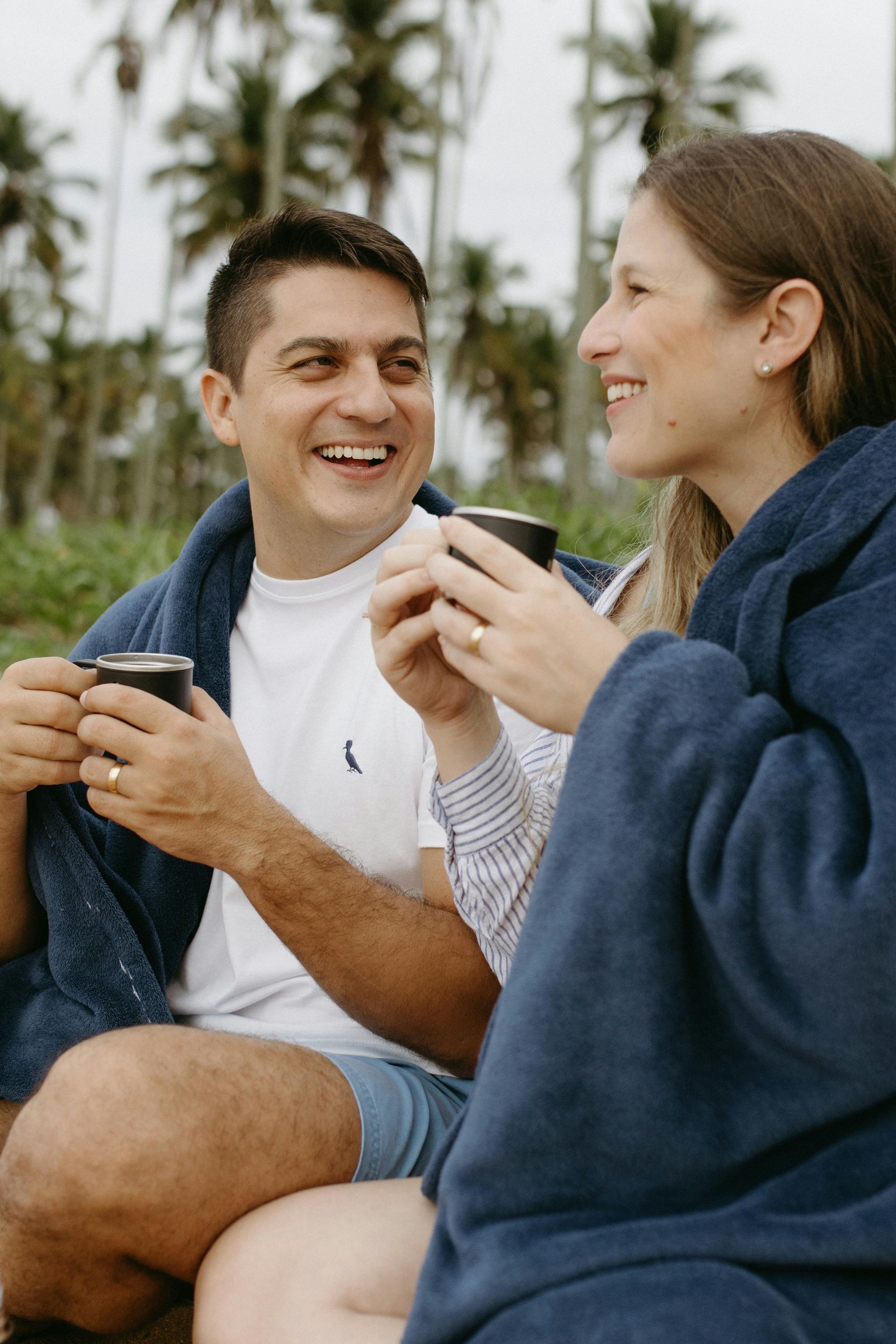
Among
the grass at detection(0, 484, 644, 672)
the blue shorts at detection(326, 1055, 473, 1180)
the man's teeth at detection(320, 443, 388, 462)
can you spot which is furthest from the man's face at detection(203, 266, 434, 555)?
the grass at detection(0, 484, 644, 672)

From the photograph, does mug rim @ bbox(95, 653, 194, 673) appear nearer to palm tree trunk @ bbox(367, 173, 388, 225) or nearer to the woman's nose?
the woman's nose

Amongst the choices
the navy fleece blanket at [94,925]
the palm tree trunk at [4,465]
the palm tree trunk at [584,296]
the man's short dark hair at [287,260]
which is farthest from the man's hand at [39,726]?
the palm tree trunk at [4,465]

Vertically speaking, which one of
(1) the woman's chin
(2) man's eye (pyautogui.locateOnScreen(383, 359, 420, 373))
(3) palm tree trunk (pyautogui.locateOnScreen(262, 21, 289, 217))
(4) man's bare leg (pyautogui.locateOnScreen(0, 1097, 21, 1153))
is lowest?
(4) man's bare leg (pyautogui.locateOnScreen(0, 1097, 21, 1153))

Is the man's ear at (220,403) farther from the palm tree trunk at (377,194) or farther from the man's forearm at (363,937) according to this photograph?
the palm tree trunk at (377,194)

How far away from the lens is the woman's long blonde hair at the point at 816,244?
183 centimetres

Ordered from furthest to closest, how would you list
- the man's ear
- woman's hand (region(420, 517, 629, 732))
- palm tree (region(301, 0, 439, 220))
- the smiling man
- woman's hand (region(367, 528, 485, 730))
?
palm tree (region(301, 0, 439, 220)), the man's ear, the smiling man, woman's hand (region(367, 528, 485, 730)), woman's hand (region(420, 517, 629, 732))

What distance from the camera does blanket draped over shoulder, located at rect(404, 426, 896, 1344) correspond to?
4.31 ft

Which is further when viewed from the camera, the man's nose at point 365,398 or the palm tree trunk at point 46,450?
the palm tree trunk at point 46,450

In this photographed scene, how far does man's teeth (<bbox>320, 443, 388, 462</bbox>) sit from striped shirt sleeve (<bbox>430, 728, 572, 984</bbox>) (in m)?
1.07

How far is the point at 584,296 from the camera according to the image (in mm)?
12094

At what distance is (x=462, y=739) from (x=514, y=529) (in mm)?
484

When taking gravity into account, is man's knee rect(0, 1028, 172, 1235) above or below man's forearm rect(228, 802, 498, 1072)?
below

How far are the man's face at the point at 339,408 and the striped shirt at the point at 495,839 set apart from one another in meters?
1.00

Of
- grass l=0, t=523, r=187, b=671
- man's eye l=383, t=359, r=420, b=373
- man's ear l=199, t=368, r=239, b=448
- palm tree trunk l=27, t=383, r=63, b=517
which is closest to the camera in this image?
man's eye l=383, t=359, r=420, b=373
